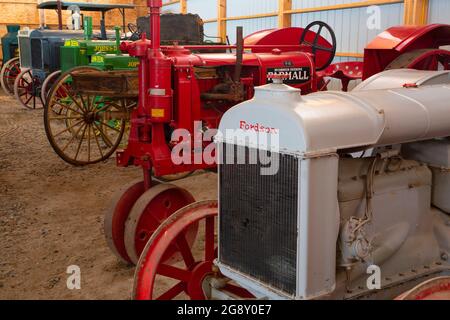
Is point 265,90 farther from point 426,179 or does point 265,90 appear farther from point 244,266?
point 426,179

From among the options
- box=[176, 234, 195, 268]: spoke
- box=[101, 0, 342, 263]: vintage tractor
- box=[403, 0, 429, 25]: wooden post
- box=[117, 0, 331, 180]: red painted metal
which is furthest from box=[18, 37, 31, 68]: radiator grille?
box=[176, 234, 195, 268]: spoke

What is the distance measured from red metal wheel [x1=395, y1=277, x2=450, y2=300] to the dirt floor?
1693 millimetres

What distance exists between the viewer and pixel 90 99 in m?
5.72

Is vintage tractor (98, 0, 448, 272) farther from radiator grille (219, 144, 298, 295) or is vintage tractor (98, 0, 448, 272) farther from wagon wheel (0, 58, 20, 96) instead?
wagon wheel (0, 58, 20, 96)

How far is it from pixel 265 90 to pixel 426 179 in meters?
0.84

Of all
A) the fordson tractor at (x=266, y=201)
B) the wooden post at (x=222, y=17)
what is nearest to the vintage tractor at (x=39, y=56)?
the wooden post at (x=222, y=17)

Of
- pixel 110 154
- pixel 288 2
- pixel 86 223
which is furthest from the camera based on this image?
pixel 288 2

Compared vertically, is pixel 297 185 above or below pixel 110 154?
above

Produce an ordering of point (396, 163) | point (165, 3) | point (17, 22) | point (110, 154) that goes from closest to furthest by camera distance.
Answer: point (396, 163) < point (110, 154) < point (165, 3) < point (17, 22)

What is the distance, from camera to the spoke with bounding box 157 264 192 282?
224cm

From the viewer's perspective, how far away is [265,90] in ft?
6.05

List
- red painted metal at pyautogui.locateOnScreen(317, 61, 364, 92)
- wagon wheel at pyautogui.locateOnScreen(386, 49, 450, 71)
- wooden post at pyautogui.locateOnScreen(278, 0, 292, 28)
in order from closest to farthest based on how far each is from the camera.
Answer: wagon wheel at pyautogui.locateOnScreen(386, 49, 450, 71) < red painted metal at pyautogui.locateOnScreen(317, 61, 364, 92) < wooden post at pyautogui.locateOnScreen(278, 0, 292, 28)
